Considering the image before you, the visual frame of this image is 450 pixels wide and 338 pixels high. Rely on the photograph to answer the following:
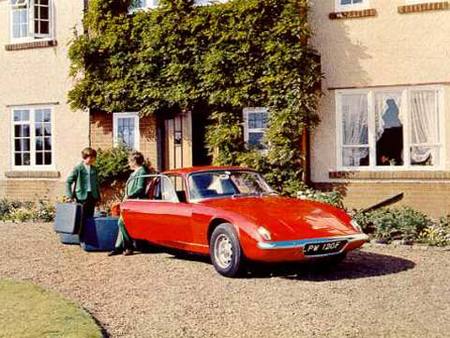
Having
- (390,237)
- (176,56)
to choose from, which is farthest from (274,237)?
(176,56)

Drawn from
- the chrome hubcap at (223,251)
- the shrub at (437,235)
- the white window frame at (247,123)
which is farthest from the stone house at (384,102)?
the chrome hubcap at (223,251)

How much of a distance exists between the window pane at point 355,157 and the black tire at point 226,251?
6.40 meters

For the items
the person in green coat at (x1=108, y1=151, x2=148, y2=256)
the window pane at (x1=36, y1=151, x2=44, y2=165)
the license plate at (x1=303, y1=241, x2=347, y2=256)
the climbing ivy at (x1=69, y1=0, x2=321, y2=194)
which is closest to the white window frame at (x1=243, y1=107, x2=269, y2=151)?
Answer: the climbing ivy at (x1=69, y1=0, x2=321, y2=194)

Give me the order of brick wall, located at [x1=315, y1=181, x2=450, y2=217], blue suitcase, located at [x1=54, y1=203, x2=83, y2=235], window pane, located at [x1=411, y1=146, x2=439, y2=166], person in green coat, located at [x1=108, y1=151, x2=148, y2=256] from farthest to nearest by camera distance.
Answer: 1. window pane, located at [x1=411, y1=146, x2=439, y2=166]
2. brick wall, located at [x1=315, y1=181, x2=450, y2=217]
3. blue suitcase, located at [x1=54, y1=203, x2=83, y2=235]
4. person in green coat, located at [x1=108, y1=151, x2=148, y2=256]

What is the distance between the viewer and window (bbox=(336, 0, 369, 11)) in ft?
45.0

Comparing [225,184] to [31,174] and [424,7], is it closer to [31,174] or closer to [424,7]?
[424,7]

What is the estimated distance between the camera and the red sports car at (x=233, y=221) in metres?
7.69

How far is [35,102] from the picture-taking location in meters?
16.9

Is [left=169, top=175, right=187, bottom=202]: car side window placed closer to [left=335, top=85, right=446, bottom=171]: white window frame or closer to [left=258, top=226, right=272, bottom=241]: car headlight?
[left=258, top=226, right=272, bottom=241]: car headlight

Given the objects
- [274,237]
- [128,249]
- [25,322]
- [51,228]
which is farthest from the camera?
[51,228]

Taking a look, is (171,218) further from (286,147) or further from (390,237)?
(286,147)

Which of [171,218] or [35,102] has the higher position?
[35,102]

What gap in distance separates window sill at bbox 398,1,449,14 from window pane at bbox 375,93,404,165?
1.74m

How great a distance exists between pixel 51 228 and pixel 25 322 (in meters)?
7.71
